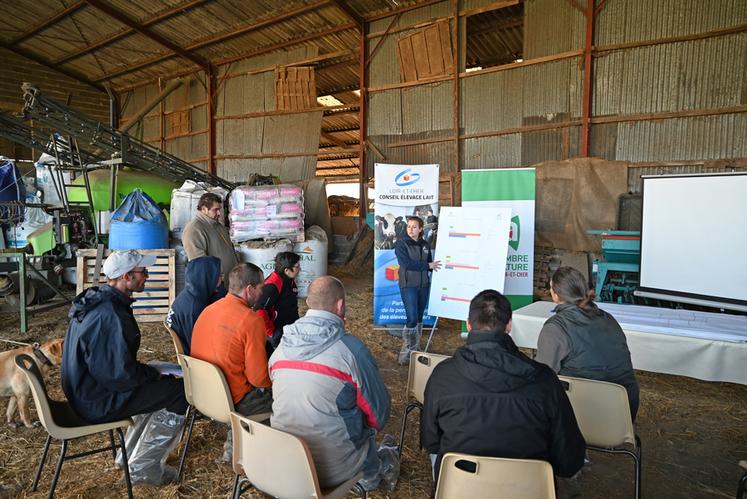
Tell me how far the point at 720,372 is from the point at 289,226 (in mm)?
5446

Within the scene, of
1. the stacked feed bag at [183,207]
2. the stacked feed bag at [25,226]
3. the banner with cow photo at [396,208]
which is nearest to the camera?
the banner with cow photo at [396,208]

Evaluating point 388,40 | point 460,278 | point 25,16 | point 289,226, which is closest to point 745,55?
point 460,278

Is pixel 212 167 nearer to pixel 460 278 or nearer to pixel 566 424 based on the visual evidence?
pixel 460 278

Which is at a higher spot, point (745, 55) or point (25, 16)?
point (25, 16)

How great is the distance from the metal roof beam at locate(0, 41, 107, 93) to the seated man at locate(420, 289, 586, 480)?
635 inches

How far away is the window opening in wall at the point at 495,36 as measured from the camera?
834cm

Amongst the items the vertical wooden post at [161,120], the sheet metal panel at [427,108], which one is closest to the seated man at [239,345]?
the sheet metal panel at [427,108]

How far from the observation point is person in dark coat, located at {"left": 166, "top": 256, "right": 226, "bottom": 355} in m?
2.74

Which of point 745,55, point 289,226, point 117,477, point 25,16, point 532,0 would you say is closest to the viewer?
point 117,477

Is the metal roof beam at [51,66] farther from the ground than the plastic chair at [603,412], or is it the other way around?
the metal roof beam at [51,66]

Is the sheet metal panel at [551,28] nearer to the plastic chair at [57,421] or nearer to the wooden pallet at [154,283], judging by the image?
the wooden pallet at [154,283]

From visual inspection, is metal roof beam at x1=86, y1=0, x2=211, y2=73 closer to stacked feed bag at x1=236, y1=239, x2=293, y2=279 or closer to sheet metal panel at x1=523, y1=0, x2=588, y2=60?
stacked feed bag at x1=236, y1=239, x2=293, y2=279

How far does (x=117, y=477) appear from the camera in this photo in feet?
7.98

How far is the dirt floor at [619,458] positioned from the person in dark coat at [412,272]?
510 millimetres
